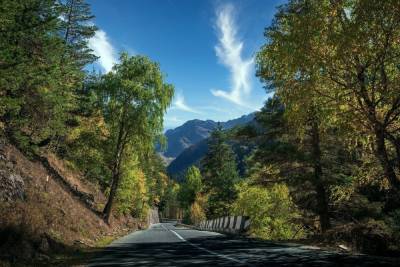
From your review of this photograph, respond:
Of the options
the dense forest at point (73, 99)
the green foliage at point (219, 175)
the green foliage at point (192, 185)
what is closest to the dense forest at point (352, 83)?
the dense forest at point (73, 99)

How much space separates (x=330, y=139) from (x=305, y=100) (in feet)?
28.1

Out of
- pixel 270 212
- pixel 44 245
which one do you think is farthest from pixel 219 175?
pixel 44 245

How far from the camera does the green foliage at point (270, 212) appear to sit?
3064 cm

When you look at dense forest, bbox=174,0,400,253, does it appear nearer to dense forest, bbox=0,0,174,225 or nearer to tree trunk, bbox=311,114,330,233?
tree trunk, bbox=311,114,330,233

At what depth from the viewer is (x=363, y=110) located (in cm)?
1183

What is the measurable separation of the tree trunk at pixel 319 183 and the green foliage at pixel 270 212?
751 centimetres

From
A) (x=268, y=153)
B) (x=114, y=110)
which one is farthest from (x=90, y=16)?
(x=268, y=153)

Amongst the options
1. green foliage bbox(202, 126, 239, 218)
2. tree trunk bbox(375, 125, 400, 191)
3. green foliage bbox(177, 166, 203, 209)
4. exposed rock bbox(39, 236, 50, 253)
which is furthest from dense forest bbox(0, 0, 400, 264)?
green foliage bbox(177, 166, 203, 209)

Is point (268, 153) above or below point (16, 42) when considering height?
below

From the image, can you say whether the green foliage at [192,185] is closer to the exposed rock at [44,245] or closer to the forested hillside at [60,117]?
the forested hillside at [60,117]

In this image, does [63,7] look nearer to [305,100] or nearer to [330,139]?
[305,100]

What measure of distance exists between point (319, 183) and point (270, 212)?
13.1m

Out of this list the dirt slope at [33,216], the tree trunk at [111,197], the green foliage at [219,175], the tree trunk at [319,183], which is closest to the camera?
the dirt slope at [33,216]

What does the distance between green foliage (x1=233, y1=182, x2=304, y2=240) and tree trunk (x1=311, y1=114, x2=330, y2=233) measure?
7.51 metres
